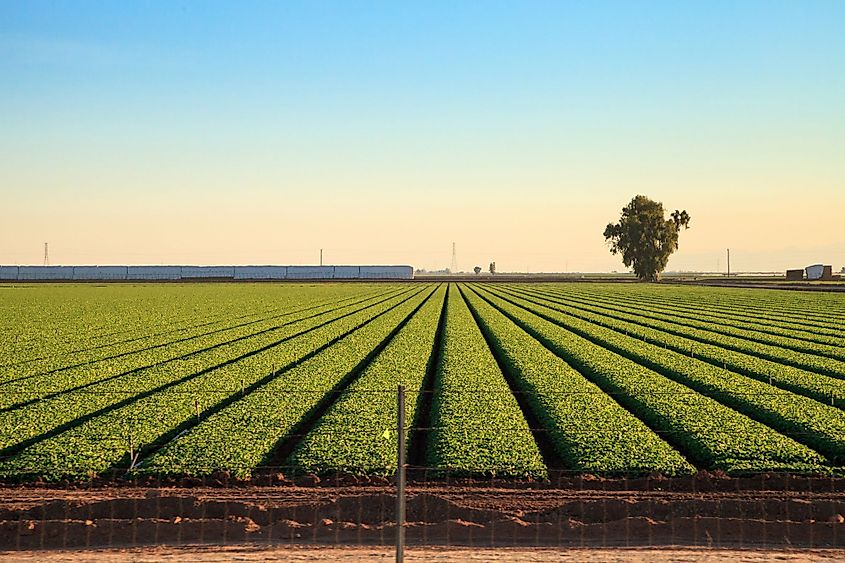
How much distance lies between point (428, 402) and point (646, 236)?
10291 centimetres

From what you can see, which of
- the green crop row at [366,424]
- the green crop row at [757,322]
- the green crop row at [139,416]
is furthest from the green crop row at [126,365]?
the green crop row at [757,322]

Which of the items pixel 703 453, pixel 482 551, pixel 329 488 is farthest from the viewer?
pixel 703 453

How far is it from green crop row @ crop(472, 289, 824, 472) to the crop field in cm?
4

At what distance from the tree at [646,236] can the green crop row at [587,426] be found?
3813 inches

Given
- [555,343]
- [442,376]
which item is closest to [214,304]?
[555,343]

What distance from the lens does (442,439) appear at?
1291 centimetres

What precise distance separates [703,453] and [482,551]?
5.38 metres

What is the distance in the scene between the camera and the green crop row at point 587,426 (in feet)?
37.9

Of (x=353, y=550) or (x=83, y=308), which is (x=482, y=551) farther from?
(x=83, y=308)

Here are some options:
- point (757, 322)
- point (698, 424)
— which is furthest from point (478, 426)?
point (757, 322)

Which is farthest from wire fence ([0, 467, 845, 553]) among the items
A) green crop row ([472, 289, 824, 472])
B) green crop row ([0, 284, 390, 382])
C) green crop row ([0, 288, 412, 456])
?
green crop row ([0, 284, 390, 382])

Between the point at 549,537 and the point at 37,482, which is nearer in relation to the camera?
the point at 549,537

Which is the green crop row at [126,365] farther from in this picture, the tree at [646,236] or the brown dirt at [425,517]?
the tree at [646,236]

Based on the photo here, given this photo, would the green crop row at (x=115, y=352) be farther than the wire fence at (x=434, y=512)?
Yes
